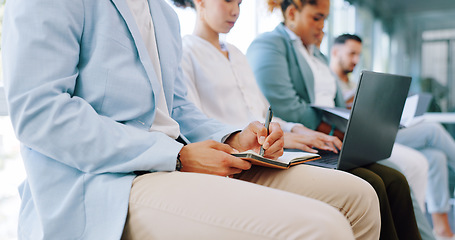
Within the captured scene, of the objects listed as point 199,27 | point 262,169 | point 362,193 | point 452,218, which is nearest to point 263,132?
point 262,169

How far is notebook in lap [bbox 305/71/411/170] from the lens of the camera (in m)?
1.17

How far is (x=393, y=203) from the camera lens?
129 centimetres

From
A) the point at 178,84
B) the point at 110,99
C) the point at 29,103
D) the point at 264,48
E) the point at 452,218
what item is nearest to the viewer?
the point at 29,103

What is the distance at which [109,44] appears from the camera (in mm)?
856

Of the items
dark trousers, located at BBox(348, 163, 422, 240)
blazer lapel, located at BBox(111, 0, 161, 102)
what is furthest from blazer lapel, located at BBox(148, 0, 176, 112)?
dark trousers, located at BBox(348, 163, 422, 240)

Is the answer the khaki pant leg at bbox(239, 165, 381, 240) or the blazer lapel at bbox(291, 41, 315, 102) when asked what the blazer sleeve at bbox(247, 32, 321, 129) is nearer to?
the blazer lapel at bbox(291, 41, 315, 102)

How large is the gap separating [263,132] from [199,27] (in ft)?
2.66

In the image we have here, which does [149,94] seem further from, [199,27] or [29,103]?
[199,27]

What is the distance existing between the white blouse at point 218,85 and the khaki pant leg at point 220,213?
0.73 metres

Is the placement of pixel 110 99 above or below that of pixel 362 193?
above

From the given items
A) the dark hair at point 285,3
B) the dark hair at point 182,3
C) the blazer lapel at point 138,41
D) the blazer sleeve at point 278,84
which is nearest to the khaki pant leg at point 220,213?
the blazer lapel at point 138,41

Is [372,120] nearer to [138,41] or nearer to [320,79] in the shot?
[138,41]

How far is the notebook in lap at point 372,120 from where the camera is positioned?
1.17m

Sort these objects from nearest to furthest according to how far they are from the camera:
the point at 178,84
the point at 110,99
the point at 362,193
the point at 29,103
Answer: the point at 29,103 < the point at 110,99 < the point at 362,193 < the point at 178,84
